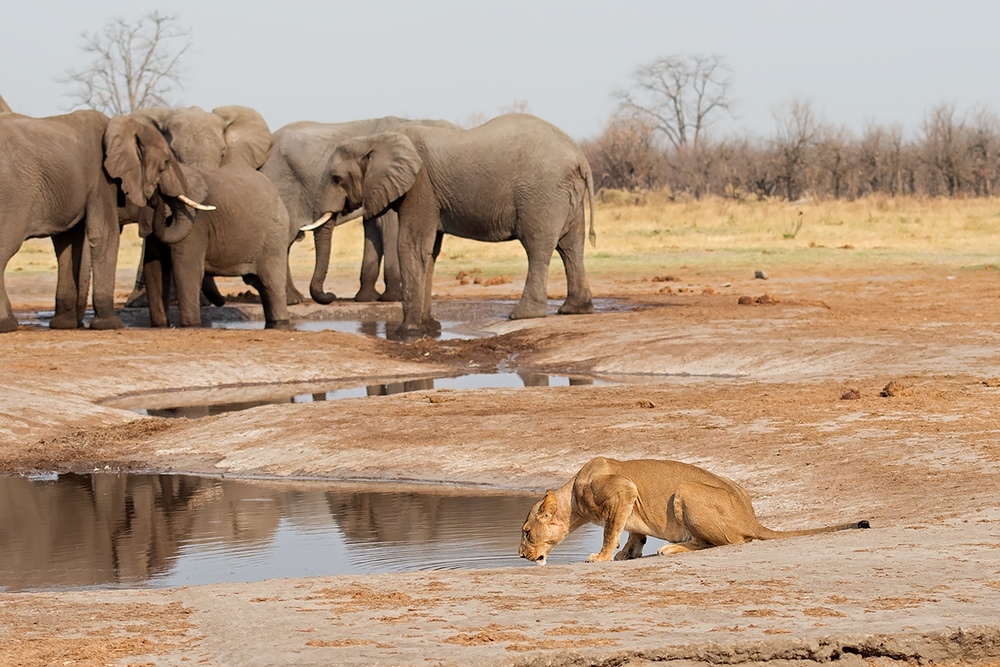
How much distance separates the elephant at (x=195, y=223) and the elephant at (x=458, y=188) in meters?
0.89

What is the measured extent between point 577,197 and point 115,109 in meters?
39.9

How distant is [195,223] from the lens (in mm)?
17344

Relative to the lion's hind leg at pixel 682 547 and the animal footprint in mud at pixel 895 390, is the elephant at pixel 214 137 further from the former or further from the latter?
the lion's hind leg at pixel 682 547

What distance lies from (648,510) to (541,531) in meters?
0.50

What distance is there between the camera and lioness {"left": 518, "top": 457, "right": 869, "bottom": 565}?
6.09 meters

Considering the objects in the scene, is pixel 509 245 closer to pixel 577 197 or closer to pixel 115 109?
pixel 577 197

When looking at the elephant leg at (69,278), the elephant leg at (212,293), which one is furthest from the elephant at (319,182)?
the elephant leg at (69,278)

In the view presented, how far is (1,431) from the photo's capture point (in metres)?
10.6

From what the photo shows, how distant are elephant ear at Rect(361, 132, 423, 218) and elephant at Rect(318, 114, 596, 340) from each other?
0.04ft

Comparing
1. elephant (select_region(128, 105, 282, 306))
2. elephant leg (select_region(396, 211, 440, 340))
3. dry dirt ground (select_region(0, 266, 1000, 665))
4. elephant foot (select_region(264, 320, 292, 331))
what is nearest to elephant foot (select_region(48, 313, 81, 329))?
dry dirt ground (select_region(0, 266, 1000, 665))

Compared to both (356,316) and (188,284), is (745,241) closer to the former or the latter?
(356,316)

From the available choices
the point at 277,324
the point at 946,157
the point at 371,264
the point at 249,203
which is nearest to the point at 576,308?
the point at 277,324

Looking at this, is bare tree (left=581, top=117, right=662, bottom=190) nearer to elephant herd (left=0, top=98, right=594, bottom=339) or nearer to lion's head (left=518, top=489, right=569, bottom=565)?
elephant herd (left=0, top=98, right=594, bottom=339)

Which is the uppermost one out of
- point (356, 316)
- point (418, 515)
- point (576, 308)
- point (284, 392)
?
point (576, 308)
